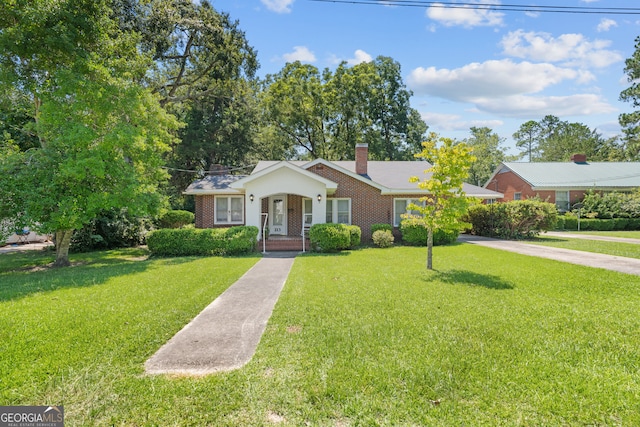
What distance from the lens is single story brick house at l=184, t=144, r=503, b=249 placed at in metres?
15.2

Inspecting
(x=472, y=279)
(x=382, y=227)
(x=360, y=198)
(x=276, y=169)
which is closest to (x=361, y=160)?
(x=360, y=198)

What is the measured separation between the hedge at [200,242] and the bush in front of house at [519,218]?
10.8 meters

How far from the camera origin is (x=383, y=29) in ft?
38.5

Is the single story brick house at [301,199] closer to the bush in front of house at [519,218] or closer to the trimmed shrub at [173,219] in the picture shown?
the bush in front of house at [519,218]

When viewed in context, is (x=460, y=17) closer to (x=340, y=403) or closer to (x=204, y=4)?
(x=340, y=403)

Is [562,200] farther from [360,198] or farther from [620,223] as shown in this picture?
[360,198]

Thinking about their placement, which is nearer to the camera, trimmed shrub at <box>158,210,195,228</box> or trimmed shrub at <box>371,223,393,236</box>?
trimmed shrub at <box>371,223,393,236</box>

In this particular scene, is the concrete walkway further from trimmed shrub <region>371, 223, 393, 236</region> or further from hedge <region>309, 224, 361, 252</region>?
trimmed shrub <region>371, 223, 393, 236</region>

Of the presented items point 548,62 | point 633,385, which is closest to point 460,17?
point 548,62

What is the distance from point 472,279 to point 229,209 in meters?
12.8

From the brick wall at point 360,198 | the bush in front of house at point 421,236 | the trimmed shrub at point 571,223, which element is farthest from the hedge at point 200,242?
the trimmed shrub at point 571,223

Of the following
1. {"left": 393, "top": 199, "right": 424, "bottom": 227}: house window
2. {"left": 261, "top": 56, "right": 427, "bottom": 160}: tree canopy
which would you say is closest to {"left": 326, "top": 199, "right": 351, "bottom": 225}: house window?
{"left": 393, "top": 199, "right": 424, "bottom": 227}: house window

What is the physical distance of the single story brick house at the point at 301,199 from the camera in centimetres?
1516

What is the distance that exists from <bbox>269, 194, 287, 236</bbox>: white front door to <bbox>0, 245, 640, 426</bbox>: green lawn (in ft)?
32.8
